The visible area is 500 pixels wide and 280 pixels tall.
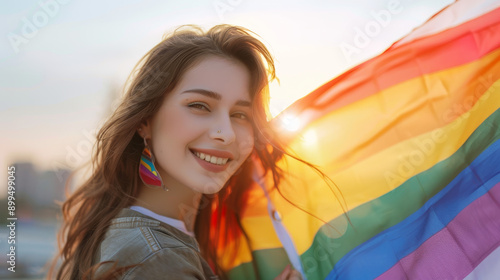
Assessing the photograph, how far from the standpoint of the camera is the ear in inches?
89.2

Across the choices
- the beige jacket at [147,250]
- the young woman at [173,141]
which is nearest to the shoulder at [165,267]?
the beige jacket at [147,250]

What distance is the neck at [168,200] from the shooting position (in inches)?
86.4

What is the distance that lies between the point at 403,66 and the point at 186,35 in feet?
3.36

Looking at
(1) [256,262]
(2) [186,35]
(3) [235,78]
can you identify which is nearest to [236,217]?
(1) [256,262]

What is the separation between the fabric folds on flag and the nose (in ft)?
1.39

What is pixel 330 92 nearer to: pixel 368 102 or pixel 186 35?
pixel 368 102

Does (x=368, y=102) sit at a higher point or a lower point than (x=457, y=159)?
higher

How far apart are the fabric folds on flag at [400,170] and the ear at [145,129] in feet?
2.05

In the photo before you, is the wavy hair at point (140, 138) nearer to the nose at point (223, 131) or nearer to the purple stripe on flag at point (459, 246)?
the nose at point (223, 131)

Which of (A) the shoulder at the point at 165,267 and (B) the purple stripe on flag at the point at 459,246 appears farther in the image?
(B) the purple stripe on flag at the point at 459,246

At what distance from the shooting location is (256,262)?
8.15ft

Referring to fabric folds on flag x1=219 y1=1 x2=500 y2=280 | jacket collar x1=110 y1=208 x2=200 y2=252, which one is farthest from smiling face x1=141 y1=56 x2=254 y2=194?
fabric folds on flag x1=219 y1=1 x2=500 y2=280

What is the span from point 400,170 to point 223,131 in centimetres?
80

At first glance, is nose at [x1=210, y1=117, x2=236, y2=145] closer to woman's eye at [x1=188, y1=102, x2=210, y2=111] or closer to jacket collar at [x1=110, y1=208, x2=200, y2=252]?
woman's eye at [x1=188, y1=102, x2=210, y2=111]
